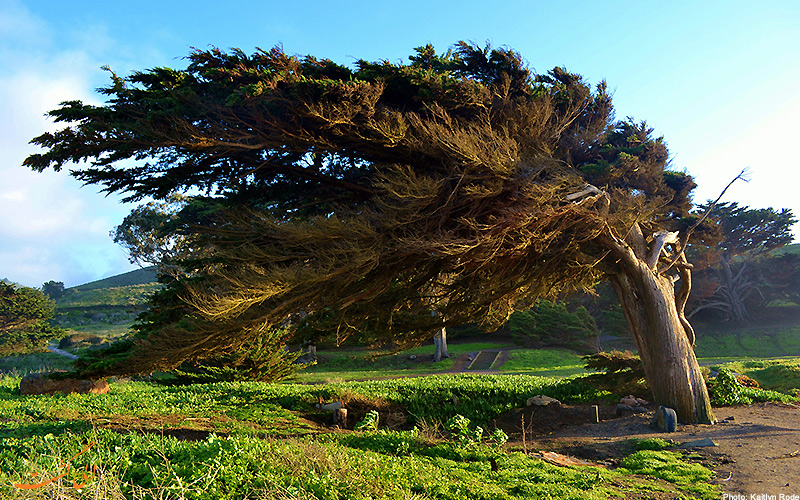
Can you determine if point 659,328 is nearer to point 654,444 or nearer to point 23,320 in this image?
point 654,444

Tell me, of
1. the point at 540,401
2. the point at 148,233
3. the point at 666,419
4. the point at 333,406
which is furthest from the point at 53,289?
the point at 666,419

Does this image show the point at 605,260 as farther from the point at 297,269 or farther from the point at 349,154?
the point at 297,269

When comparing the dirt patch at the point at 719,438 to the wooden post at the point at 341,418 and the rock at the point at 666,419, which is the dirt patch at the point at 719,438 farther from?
the wooden post at the point at 341,418

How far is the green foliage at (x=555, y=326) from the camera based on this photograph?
106 feet

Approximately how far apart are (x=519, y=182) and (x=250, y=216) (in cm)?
498

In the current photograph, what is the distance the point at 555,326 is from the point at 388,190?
27669 millimetres

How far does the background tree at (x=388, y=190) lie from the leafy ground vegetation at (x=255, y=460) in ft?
5.47

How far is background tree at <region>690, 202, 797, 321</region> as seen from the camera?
3341 cm

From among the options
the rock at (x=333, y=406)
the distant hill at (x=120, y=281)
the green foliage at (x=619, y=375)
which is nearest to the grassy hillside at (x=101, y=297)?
the distant hill at (x=120, y=281)

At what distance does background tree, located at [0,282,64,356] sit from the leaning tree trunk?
1530 inches

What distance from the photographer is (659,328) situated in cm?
1014

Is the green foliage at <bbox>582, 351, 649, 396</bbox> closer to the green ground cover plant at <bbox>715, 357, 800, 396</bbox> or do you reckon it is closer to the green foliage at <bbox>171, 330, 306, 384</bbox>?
the green ground cover plant at <bbox>715, 357, 800, 396</bbox>

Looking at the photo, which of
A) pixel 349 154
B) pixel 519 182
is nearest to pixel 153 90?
pixel 349 154

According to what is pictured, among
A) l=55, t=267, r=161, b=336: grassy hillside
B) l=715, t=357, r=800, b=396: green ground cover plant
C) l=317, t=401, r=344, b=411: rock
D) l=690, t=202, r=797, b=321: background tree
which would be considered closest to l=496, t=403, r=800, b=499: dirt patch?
l=715, t=357, r=800, b=396: green ground cover plant
